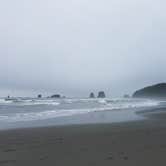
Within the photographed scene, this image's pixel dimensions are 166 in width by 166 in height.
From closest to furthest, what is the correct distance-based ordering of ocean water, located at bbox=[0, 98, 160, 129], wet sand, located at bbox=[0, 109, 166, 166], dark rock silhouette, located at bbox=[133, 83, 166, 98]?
wet sand, located at bbox=[0, 109, 166, 166] < ocean water, located at bbox=[0, 98, 160, 129] < dark rock silhouette, located at bbox=[133, 83, 166, 98]

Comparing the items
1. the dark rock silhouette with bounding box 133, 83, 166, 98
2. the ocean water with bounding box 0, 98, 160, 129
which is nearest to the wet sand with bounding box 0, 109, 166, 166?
the ocean water with bounding box 0, 98, 160, 129

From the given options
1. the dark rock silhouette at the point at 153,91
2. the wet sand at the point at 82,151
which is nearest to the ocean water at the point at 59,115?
the wet sand at the point at 82,151

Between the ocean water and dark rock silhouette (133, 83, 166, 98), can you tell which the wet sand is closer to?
the ocean water

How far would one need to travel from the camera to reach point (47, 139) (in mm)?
10312

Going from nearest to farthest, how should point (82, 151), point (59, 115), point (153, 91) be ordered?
1. point (82, 151)
2. point (59, 115)
3. point (153, 91)

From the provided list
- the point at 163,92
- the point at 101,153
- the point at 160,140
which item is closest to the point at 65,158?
the point at 101,153

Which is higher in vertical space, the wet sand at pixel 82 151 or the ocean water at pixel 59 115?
the ocean water at pixel 59 115

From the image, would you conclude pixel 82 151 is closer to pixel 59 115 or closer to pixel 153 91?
pixel 59 115

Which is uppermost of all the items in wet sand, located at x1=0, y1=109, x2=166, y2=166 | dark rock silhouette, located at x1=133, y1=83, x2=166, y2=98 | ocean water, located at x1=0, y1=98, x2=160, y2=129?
dark rock silhouette, located at x1=133, y1=83, x2=166, y2=98

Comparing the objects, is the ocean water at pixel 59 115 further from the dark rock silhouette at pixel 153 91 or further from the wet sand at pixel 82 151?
the dark rock silhouette at pixel 153 91

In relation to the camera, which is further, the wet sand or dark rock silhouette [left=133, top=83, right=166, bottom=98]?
dark rock silhouette [left=133, top=83, right=166, bottom=98]

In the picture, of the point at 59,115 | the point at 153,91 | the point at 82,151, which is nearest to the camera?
the point at 82,151

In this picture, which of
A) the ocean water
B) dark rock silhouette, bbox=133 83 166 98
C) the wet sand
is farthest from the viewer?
dark rock silhouette, bbox=133 83 166 98

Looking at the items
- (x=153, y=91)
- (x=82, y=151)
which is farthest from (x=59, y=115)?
(x=153, y=91)
